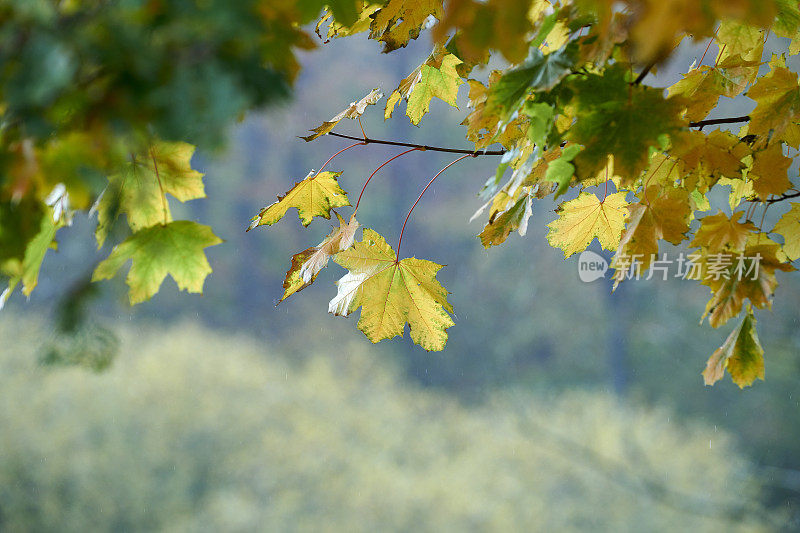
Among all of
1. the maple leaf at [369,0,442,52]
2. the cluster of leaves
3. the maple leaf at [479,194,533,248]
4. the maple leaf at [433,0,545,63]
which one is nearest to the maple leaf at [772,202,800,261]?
the cluster of leaves

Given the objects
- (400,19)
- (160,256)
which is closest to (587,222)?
(400,19)

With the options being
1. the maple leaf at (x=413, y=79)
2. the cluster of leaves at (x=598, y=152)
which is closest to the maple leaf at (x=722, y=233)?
the cluster of leaves at (x=598, y=152)

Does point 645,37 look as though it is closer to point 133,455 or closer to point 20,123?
point 20,123

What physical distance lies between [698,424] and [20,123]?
5.07 m

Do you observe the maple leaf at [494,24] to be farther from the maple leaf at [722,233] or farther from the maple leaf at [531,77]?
the maple leaf at [722,233]

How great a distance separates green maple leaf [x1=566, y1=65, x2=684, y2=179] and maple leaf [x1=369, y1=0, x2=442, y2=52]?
269mm

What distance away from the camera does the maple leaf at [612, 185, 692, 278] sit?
68 centimetres

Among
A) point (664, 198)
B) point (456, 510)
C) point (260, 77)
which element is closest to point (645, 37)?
point (260, 77)

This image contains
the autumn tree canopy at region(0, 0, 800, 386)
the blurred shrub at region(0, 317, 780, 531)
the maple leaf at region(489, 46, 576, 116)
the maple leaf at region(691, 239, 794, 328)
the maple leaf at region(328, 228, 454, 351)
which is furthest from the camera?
the blurred shrub at region(0, 317, 780, 531)

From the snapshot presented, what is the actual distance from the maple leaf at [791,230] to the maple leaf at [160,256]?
70cm

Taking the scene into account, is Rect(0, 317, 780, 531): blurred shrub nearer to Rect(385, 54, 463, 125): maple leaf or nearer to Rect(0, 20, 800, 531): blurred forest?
Rect(0, 20, 800, 531): blurred forest

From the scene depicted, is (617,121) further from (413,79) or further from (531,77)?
(413,79)

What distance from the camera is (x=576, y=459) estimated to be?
4.49 metres

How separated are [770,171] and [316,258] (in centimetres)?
48
